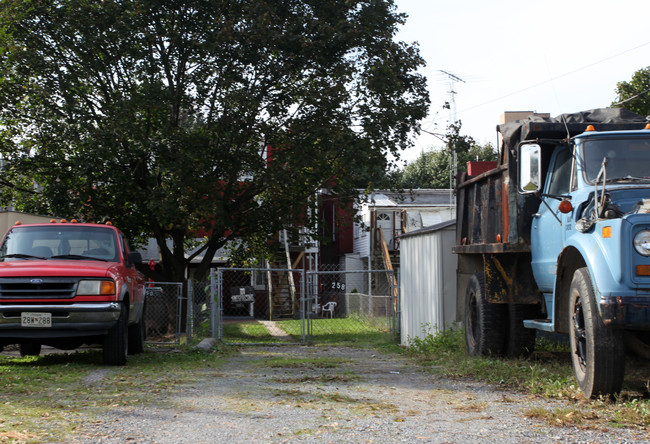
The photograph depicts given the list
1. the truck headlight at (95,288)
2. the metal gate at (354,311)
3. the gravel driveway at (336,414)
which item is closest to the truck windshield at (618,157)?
the gravel driveway at (336,414)

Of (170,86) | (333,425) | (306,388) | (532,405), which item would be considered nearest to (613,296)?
(532,405)

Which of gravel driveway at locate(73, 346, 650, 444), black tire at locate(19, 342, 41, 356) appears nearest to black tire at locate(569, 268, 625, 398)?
gravel driveway at locate(73, 346, 650, 444)

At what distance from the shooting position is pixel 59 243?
11.4 meters

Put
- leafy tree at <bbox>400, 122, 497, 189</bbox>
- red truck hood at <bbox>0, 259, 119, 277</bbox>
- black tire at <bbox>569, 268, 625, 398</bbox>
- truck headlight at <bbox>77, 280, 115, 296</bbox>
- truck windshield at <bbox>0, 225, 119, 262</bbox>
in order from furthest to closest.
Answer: leafy tree at <bbox>400, 122, 497, 189</bbox> → truck windshield at <bbox>0, 225, 119, 262</bbox> → truck headlight at <bbox>77, 280, 115, 296</bbox> → red truck hood at <bbox>0, 259, 119, 277</bbox> → black tire at <bbox>569, 268, 625, 398</bbox>

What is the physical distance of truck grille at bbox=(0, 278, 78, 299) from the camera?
10.0m

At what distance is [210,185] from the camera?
61.2 feet

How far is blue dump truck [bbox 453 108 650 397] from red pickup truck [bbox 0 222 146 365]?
5.08m

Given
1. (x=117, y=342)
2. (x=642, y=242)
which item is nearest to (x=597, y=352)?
(x=642, y=242)

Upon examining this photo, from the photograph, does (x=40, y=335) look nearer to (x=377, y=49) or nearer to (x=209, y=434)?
(x=209, y=434)

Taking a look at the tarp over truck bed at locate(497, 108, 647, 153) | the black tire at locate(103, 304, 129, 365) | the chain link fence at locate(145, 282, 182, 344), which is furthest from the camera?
the chain link fence at locate(145, 282, 182, 344)

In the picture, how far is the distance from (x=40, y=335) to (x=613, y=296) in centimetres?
704

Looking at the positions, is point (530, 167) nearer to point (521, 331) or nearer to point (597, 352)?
point (597, 352)

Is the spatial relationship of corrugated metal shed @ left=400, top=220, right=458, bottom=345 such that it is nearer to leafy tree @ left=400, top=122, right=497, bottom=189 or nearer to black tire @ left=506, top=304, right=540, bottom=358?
black tire @ left=506, top=304, right=540, bottom=358

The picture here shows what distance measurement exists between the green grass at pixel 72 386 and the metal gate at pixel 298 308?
5.06 metres
